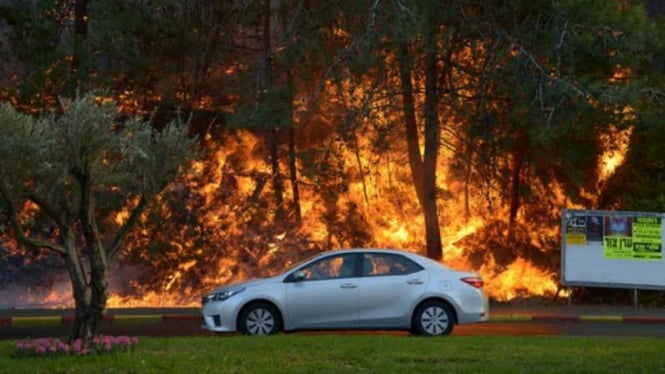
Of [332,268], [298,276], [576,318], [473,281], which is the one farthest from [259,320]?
[576,318]

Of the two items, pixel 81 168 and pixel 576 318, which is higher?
pixel 81 168

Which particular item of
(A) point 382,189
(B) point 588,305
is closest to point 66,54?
(A) point 382,189

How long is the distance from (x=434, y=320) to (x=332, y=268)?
171cm

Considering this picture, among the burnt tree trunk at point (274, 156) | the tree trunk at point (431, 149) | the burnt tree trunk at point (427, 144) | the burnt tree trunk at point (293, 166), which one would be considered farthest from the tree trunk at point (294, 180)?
the tree trunk at point (431, 149)

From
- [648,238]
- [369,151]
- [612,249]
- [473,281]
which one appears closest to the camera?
[473,281]

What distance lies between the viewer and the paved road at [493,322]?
17141mm

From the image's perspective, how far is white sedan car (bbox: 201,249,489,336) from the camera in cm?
1502

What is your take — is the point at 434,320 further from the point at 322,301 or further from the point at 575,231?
the point at 575,231

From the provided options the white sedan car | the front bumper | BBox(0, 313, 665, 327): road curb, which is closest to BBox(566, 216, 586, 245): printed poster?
BBox(0, 313, 665, 327): road curb

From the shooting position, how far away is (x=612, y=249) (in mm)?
20844

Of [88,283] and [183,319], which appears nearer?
[88,283]

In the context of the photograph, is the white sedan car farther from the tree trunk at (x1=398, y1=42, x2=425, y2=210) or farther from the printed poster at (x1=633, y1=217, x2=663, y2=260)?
the printed poster at (x1=633, y1=217, x2=663, y2=260)

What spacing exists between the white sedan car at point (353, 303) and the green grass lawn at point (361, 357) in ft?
6.17

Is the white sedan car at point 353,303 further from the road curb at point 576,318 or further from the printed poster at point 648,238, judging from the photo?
the printed poster at point 648,238
